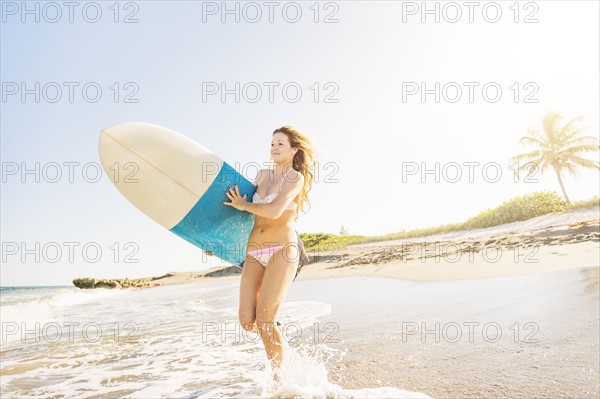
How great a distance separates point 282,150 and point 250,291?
1.01 metres

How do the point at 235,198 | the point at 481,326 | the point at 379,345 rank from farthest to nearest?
the point at 481,326, the point at 379,345, the point at 235,198

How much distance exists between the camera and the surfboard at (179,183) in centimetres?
324

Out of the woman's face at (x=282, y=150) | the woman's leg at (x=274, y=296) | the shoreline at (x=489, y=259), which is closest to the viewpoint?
the woman's leg at (x=274, y=296)

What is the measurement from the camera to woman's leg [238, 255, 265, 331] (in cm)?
296

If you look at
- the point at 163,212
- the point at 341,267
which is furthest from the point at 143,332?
the point at 341,267

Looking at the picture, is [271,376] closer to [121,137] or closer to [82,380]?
[82,380]

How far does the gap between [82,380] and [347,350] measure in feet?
6.98

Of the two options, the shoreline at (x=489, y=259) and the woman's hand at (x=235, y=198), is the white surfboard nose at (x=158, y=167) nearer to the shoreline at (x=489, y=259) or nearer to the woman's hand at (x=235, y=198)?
the woman's hand at (x=235, y=198)

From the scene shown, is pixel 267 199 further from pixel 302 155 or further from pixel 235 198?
pixel 302 155

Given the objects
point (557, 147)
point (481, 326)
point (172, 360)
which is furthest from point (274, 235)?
point (557, 147)

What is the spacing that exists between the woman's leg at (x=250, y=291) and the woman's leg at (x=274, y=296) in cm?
9

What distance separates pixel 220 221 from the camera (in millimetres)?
3273

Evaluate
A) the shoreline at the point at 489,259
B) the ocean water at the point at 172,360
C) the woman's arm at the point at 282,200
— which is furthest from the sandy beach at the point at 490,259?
the woman's arm at the point at 282,200

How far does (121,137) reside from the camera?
343 centimetres
